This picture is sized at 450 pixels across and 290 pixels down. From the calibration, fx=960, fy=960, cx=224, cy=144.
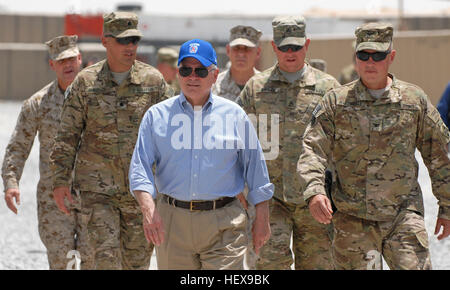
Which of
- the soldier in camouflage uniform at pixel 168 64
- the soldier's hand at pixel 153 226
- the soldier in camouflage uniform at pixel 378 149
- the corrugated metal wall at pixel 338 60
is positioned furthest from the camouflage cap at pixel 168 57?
the soldier's hand at pixel 153 226

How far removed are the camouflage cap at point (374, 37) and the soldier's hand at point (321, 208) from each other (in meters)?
1.06

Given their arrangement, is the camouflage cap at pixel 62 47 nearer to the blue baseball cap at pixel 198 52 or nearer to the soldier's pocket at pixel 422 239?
the blue baseball cap at pixel 198 52

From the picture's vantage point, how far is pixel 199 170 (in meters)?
5.81

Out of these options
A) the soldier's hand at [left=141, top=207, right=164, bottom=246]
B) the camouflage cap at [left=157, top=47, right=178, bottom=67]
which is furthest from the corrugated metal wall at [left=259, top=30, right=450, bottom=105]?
the soldier's hand at [left=141, top=207, right=164, bottom=246]

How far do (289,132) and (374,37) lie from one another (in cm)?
152

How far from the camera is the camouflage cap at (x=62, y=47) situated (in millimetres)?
8547

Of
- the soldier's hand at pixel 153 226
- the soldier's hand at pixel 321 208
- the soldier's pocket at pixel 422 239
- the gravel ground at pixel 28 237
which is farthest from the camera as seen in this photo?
the gravel ground at pixel 28 237

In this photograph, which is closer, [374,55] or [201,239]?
[201,239]

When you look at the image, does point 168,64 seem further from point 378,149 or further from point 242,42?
point 378,149

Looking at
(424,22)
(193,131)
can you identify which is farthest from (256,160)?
(424,22)

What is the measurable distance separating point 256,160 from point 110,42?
7.05 ft

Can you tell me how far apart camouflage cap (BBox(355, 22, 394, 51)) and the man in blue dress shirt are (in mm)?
1010

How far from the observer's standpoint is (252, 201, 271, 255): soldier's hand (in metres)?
5.84

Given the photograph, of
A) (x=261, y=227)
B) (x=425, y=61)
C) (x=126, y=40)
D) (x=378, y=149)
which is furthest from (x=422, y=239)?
(x=425, y=61)
